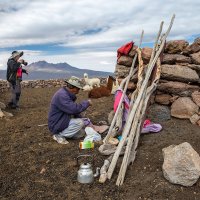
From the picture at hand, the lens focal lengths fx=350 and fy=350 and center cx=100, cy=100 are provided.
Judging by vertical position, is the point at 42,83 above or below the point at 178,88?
below

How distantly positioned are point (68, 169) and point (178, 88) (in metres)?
3.70

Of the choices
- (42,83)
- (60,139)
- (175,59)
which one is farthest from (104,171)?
(42,83)

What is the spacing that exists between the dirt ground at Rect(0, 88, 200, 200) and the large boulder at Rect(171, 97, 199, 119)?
0.17 meters

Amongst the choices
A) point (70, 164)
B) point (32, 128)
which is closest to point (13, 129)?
point (32, 128)

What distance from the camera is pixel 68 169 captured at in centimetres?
625

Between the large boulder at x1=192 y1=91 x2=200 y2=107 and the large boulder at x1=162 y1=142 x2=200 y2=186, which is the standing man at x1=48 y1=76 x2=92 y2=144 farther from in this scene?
the large boulder at x1=192 y1=91 x2=200 y2=107

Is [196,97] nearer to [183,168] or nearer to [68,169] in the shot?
[183,168]

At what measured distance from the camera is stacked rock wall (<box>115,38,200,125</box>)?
8406mm

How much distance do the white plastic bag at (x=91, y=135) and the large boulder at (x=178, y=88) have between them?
7.05ft

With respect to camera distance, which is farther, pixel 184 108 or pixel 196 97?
pixel 196 97

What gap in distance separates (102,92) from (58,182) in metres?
7.25

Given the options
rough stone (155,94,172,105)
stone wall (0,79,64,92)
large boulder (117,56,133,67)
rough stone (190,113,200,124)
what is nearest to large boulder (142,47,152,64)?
large boulder (117,56,133,67)

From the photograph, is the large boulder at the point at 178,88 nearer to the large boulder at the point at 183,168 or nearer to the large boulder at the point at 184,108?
the large boulder at the point at 184,108

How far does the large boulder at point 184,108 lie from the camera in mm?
8266
